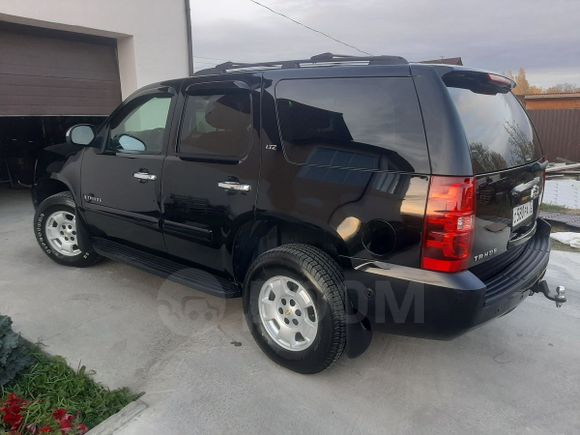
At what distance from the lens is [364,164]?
7.81ft

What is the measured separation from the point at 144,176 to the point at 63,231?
5.12ft

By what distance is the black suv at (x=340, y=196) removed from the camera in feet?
7.27

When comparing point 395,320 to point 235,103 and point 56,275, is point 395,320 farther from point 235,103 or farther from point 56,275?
point 56,275

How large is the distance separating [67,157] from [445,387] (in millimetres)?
3797

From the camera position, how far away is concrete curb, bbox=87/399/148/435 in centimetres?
220

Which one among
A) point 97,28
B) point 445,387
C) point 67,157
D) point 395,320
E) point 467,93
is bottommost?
point 445,387

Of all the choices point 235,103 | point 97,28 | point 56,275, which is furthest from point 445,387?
point 97,28

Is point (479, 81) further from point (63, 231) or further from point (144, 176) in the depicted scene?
point (63, 231)

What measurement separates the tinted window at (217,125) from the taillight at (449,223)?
1.29m

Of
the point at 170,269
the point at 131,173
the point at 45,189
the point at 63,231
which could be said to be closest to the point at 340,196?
the point at 170,269

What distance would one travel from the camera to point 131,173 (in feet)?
11.6

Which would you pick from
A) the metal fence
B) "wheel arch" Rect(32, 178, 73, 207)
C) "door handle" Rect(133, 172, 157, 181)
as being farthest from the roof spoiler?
the metal fence

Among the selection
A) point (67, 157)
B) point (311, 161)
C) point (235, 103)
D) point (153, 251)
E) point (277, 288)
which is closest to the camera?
point (311, 161)

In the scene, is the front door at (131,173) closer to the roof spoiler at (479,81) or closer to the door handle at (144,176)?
the door handle at (144,176)
